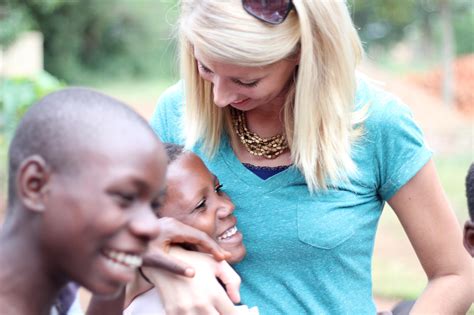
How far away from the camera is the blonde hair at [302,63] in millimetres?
2467

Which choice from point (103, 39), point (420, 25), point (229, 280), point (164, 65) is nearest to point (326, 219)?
A: point (229, 280)

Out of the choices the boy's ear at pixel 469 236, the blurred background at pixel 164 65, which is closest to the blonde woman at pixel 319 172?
the boy's ear at pixel 469 236

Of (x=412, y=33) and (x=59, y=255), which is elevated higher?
(x=59, y=255)

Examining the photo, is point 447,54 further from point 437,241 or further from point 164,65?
point 437,241

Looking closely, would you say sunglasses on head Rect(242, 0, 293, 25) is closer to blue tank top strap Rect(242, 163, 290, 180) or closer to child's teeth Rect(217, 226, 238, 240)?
blue tank top strap Rect(242, 163, 290, 180)

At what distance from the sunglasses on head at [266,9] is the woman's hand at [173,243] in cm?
67

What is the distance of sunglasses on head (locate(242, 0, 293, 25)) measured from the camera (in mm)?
2482

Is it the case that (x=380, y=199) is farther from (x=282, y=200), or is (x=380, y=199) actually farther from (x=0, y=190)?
(x=0, y=190)

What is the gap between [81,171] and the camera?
1605mm

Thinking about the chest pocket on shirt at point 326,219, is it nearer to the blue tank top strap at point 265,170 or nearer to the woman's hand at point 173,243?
the blue tank top strap at point 265,170

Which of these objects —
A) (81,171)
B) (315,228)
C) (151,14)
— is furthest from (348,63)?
(151,14)

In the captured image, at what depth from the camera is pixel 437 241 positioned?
269cm

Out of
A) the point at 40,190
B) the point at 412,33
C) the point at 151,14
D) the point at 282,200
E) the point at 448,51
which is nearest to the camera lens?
the point at 40,190

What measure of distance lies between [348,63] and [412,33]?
113 ft
